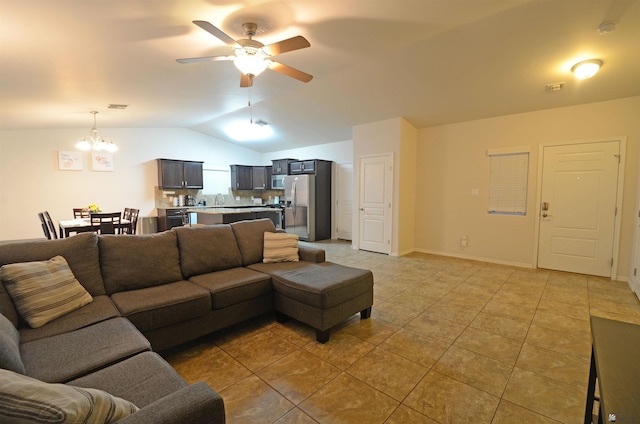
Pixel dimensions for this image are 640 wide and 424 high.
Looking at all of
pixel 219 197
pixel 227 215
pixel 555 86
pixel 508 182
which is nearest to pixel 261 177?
pixel 219 197

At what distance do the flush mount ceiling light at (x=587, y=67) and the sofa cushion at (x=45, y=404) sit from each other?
483 cm

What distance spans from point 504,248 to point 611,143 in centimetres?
206

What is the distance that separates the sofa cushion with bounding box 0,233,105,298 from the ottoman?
4.75ft

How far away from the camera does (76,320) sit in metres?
1.87

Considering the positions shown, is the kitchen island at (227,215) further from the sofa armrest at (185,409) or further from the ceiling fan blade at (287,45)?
the sofa armrest at (185,409)

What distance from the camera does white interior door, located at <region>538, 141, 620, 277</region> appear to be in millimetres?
4137

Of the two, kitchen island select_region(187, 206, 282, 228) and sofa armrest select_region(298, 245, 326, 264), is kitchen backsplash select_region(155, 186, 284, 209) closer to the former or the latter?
kitchen island select_region(187, 206, 282, 228)

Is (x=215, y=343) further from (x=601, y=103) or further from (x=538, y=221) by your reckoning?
(x=601, y=103)

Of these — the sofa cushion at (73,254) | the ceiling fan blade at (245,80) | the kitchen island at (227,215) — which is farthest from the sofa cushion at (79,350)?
the kitchen island at (227,215)

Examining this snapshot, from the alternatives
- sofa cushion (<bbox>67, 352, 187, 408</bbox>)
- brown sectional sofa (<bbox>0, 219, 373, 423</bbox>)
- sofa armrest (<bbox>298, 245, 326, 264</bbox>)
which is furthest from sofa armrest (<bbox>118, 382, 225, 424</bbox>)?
sofa armrest (<bbox>298, 245, 326, 264</bbox>)

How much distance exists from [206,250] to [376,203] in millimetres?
3709

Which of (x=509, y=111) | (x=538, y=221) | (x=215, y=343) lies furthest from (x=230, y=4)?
(x=538, y=221)

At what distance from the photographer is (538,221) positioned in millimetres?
4660

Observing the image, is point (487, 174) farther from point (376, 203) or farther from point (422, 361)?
point (422, 361)
